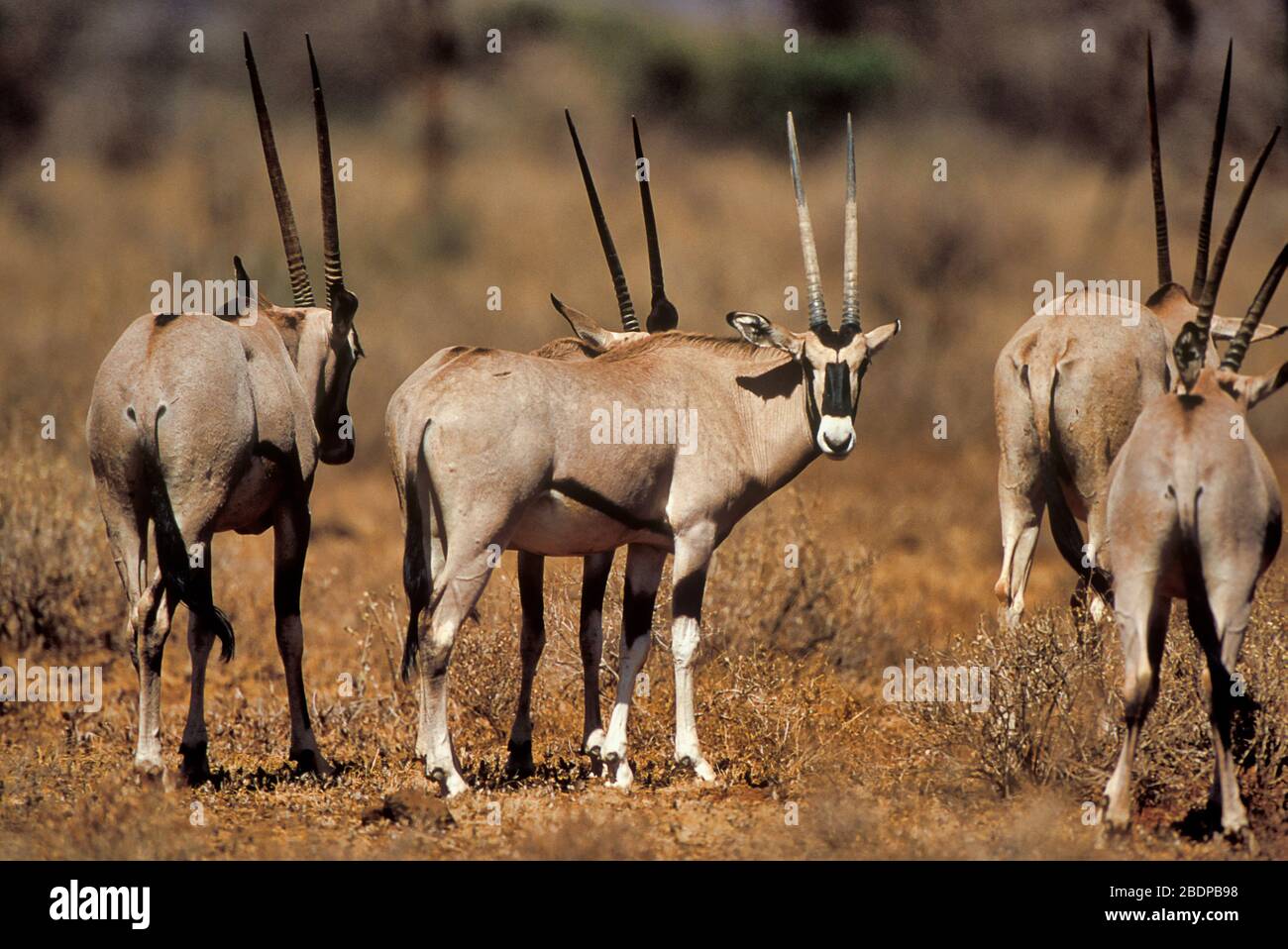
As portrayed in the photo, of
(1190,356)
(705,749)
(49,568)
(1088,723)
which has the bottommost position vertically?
(705,749)

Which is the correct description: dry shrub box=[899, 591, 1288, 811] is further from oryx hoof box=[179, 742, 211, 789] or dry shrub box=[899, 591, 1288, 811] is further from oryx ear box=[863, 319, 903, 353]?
oryx hoof box=[179, 742, 211, 789]

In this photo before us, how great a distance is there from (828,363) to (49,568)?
6.05 metres

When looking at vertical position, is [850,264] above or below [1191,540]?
above

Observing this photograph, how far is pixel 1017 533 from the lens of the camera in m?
8.80

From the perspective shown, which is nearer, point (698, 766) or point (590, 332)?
point (698, 766)

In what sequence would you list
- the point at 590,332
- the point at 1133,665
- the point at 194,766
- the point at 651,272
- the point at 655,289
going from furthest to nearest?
1. the point at 655,289
2. the point at 651,272
3. the point at 590,332
4. the point at 194,766
5. the point at 1133,665

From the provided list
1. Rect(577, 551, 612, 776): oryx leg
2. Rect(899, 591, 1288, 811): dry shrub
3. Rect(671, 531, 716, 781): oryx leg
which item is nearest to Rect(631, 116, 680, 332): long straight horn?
Rect(577, 551, 612, 776): oryx leg

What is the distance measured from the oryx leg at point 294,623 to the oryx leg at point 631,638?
1467 millimetres

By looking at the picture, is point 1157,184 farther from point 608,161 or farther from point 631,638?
point 608,161

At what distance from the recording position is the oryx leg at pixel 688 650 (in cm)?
835

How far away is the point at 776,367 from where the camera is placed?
885 centimetres

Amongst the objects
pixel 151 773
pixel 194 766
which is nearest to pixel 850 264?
pixel 194 766

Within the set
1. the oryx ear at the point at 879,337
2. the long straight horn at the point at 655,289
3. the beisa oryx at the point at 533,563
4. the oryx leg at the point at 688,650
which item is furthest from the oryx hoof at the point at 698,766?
the long straight horn at the point at 655,289

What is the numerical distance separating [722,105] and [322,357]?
106ft
